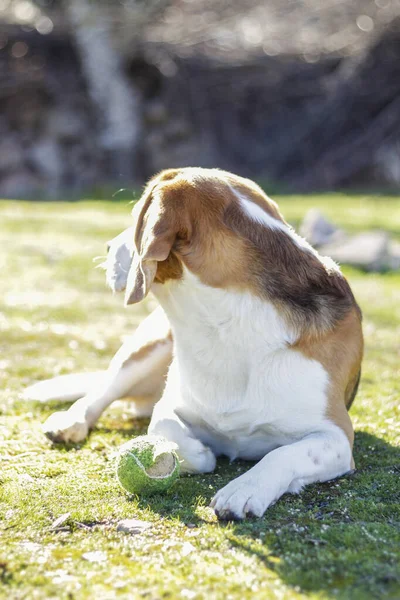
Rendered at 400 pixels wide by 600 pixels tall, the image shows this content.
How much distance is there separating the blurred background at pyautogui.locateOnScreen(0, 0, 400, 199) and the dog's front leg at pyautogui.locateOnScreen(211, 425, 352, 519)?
14.9 m

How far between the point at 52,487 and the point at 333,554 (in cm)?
140

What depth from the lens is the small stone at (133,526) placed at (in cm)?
332

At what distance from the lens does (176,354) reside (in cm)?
412

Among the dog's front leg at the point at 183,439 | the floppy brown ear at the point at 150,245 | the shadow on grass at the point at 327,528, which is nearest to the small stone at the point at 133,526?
the shadow on grass at the point at 327,528

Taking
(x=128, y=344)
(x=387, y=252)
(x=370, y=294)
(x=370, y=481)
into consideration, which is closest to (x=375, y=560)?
(x=370, y=481)

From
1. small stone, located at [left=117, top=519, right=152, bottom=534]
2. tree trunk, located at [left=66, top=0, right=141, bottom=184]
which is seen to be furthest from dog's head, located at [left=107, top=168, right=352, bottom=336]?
tree trunk, located at [left=66, top=0, right=141, bottom=184]

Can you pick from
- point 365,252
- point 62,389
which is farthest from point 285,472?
point 365,252

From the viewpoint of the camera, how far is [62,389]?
5371mm

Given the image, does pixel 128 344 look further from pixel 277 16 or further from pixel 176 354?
pixel 277 16

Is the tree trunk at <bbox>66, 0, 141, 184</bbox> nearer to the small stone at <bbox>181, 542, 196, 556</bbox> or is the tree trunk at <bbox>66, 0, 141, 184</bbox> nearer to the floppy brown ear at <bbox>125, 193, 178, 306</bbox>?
the floppy brown ear at <bbox>125, 193, 178, 306</bbox>

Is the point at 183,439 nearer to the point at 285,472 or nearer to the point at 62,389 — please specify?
the point at 285,472

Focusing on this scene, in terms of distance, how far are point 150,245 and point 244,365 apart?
2.65ft

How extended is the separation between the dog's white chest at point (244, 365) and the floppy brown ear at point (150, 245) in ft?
0.89

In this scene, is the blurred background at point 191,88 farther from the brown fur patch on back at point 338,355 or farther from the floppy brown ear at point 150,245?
the floppy brown ear at point 150,245
